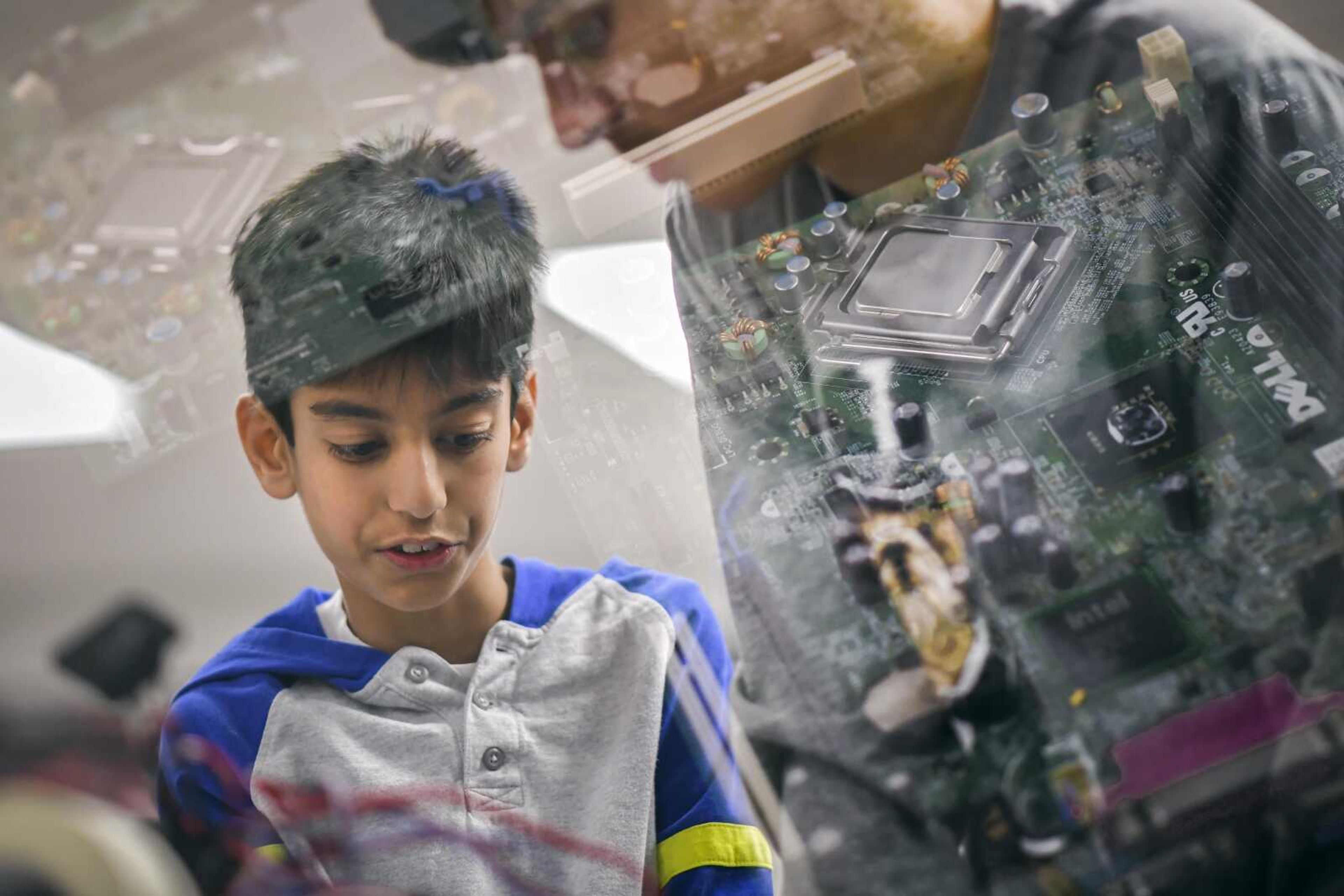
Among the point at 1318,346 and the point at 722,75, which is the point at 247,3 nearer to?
the point at 722,75

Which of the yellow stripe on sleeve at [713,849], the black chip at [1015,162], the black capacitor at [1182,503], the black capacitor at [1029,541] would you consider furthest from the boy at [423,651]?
the black chip at [1015,162]

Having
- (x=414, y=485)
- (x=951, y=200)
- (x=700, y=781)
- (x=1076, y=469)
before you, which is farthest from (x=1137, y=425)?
(x=414, y=485)

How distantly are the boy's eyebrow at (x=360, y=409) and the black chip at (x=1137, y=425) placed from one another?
0.42m

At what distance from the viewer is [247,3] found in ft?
4.81

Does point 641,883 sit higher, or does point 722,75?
point 722,75

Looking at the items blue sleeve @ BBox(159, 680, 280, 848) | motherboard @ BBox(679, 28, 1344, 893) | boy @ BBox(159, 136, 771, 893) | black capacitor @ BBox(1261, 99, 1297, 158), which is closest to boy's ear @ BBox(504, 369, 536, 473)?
boy @ BBox(159, 136, 771, 893)

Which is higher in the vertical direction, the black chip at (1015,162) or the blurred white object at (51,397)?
the blurred white object at (51,397)

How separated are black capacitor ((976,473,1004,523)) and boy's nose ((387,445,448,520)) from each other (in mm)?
378

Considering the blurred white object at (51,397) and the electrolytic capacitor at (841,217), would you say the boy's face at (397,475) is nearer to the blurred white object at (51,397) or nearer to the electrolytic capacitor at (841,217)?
the blurred white object at (51,397)

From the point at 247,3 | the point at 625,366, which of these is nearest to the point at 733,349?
the point at 625,366

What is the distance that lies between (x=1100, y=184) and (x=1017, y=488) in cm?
32

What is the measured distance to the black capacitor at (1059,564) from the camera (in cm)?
102

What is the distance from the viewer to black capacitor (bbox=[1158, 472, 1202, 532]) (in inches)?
40.6

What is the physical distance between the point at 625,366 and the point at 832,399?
0.57 feet
